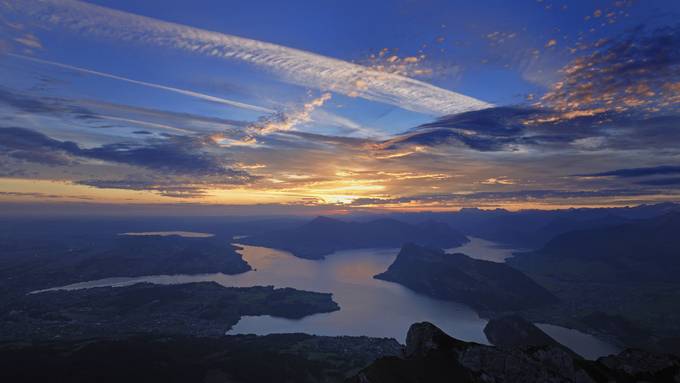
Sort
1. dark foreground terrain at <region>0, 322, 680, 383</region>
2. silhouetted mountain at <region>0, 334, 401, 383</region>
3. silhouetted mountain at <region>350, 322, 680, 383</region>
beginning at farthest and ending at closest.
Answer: silhouetted mountain at <region>0, 334, 401, 383</region>, dark foreground terrain at <region>0, 322, 680, 383</region>, silhouetted mountain at <region>350, 322, 680, 383</region>

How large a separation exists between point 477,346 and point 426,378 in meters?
8.85

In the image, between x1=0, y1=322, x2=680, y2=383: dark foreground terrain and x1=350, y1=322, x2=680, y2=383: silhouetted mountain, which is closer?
x1=350, y1=322, x2=680, y2=383: silhouetted mountain

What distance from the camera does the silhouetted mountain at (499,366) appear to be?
44.8 meters

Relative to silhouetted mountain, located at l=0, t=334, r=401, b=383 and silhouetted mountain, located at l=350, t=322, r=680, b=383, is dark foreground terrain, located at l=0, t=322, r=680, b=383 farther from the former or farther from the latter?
silhouetted mountain, located at l=0, t=334, r=401, b=383

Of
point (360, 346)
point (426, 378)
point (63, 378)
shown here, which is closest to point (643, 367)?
point (426, 378)

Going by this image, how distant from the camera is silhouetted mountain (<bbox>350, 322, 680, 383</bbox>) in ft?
147

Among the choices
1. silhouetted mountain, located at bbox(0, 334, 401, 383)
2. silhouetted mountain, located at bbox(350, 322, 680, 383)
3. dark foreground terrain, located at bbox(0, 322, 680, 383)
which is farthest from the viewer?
silhouetted mountain, located at bbox(0, 334, 401, 383)

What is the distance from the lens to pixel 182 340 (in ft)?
607

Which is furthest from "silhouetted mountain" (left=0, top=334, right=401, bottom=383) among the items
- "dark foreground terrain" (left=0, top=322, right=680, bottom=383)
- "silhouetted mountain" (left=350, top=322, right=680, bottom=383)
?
"silhouetted mountain" (left=350, top=322, right=680, bottom=383)

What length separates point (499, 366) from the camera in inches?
1783

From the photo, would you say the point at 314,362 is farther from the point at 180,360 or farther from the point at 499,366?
the point at 499,366

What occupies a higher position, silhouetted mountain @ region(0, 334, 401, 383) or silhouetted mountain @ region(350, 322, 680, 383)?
silhouetted mountain @ region(350, 322, 680, 383)

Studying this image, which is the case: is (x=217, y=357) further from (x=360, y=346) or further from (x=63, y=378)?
(x=360, y=346)

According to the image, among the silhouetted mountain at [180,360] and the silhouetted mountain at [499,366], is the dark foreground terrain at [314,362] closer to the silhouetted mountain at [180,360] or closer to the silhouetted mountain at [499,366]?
the silhouetted mountain at [499,366]
